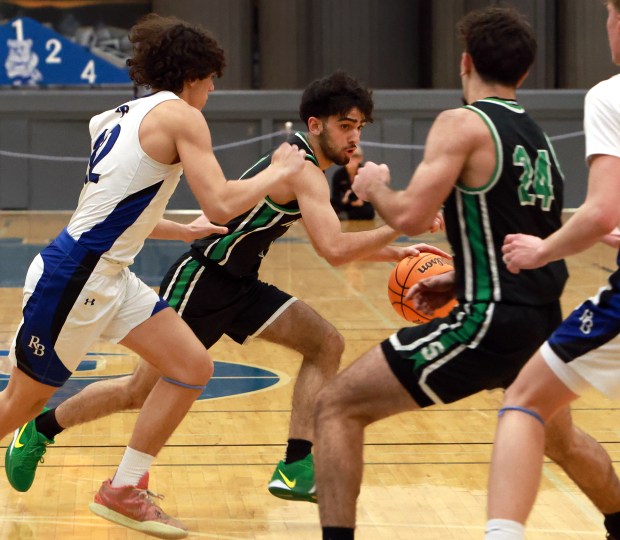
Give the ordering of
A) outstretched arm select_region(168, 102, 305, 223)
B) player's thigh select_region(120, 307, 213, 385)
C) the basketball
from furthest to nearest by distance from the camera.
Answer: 1. the basketball
2. player's thigh select_region(120, 307, 213, 385)
3. outstretched arm select_region(168, 102, 305, 223)

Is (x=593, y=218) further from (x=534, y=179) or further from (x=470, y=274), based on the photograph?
(x=470, y=274)

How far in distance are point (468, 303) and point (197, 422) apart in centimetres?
290

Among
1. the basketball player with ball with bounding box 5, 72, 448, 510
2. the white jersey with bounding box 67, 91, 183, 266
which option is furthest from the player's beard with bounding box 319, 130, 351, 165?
the white jersey with bounding box 67, 91, 183, 266

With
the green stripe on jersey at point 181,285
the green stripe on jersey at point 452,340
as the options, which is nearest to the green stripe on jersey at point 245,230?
the green stripe on jersey at point 181,285

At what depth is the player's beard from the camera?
16.1 ft

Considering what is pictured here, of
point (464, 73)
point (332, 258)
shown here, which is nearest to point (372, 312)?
point (332, 258)

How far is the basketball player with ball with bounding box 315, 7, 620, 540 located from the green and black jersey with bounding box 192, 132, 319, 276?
1.23 meters

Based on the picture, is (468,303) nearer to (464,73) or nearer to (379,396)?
(379,396)

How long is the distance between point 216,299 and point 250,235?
1.03ft

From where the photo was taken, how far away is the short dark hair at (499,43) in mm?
3641

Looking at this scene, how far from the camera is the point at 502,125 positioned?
3.61m

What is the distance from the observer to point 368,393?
142 inches

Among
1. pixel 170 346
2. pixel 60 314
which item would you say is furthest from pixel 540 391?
pixel 60 314

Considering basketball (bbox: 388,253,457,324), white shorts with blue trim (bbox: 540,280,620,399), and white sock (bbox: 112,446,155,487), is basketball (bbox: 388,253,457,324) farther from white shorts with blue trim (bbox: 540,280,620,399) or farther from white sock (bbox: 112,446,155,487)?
white shorts with blue trim (bbox: 540,280,620,399)
